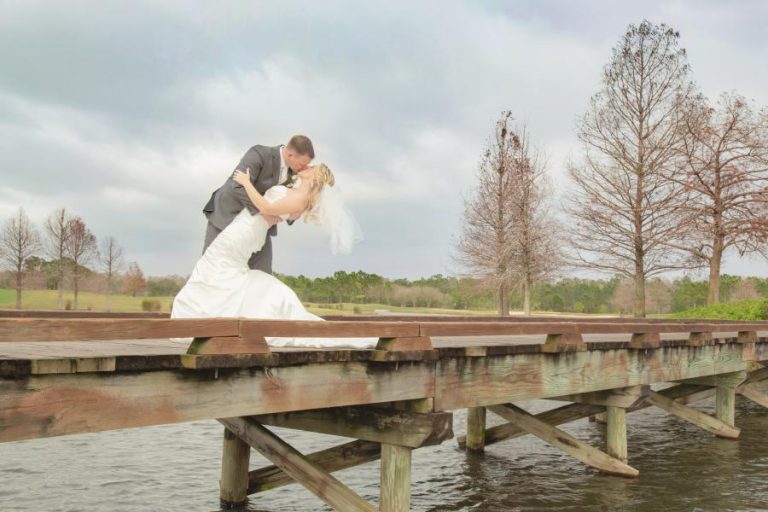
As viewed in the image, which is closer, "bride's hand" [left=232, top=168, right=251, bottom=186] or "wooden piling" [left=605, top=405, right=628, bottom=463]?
"bride's hand" [left=232, top=168, right=251, bottom=186]

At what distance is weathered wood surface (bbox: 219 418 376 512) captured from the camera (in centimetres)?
660

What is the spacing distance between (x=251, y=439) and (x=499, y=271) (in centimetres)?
2873

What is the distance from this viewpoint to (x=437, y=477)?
35.8ft

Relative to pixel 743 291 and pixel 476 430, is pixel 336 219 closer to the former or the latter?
pixel 476 430

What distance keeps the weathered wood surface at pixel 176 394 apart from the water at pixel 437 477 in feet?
11.9

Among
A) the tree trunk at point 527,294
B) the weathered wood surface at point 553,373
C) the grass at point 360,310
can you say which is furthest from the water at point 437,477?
the grass at point 360,310

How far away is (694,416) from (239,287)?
1044 cm

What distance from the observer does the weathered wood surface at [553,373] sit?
7.32 m

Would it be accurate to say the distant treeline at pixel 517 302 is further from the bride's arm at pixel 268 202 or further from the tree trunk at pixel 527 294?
the bride's arm at pixel 268 202

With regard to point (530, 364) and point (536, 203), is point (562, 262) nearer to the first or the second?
point (536, 203)

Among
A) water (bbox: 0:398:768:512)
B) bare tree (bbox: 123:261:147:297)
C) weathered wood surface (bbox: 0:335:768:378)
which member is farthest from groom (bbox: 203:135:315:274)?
bare tree (bbox: 123:261:147:297)

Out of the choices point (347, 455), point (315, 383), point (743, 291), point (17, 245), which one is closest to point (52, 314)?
point (347, 455)

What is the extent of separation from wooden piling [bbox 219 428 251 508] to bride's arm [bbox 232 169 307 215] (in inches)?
152

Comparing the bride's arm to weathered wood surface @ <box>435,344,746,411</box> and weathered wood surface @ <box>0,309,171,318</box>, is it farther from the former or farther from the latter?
weathered wood surface @ <box>0,309,171,318</box>
